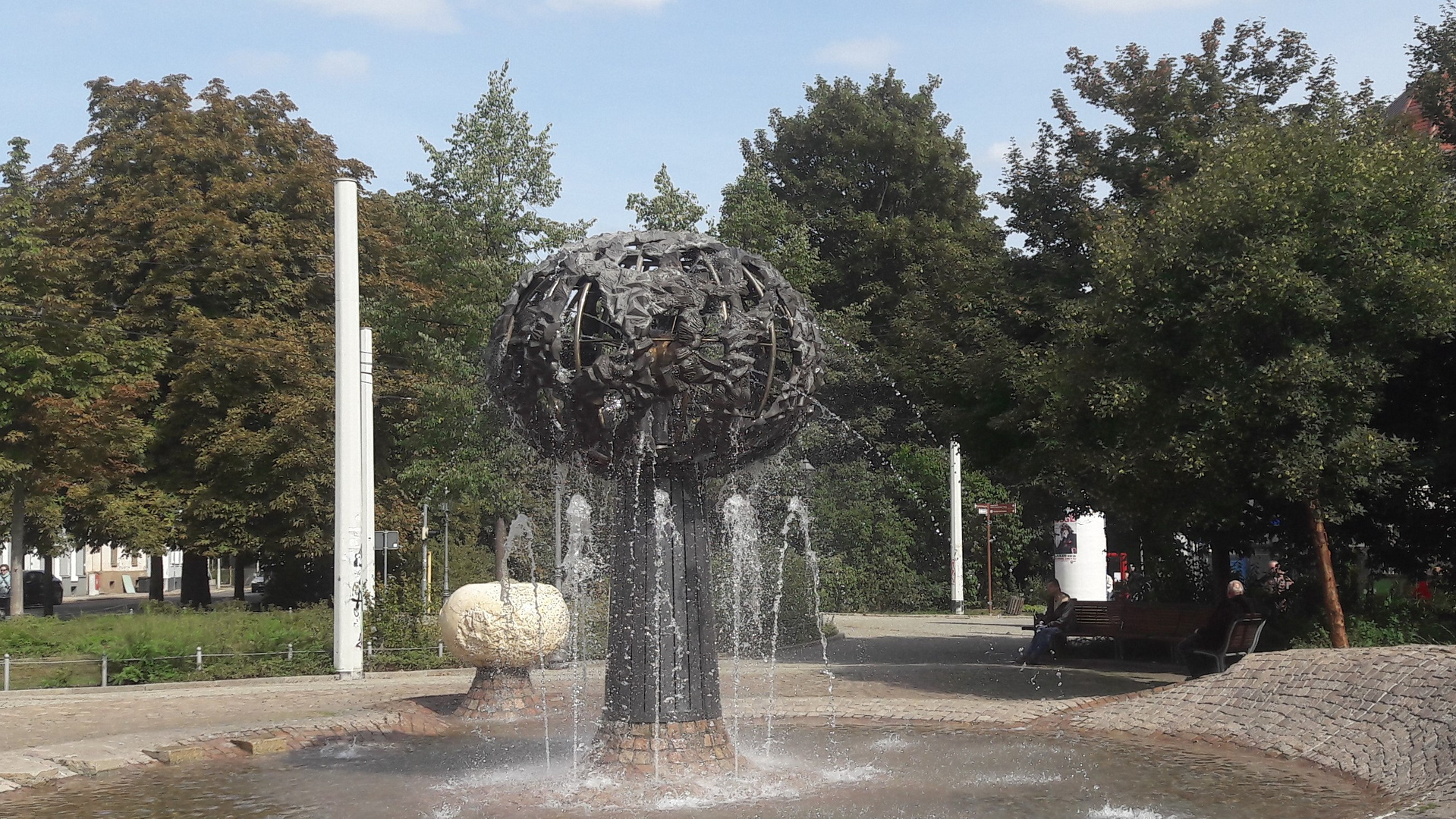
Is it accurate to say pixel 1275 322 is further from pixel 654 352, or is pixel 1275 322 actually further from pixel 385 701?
pixel 385 701

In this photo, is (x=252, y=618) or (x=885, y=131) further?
(x=885, y=131)

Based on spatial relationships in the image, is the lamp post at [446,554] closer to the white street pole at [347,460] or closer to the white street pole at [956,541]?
the white street pole at [347,460]

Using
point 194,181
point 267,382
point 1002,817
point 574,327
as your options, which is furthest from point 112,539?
point 1002,817

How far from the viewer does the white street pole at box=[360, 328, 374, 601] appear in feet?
60.0

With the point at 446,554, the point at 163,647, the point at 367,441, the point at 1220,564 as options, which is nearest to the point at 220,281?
the point at 446,554

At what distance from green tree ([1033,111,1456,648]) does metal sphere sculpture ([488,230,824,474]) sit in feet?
17.7

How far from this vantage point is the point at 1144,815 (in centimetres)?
748

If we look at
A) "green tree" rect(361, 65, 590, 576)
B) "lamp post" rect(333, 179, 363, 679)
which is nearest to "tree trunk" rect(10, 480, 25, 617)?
"green tree" rect(361, 65, 590, 576)

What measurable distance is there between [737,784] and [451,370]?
1932 cm

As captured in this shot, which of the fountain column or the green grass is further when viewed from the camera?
the green grass

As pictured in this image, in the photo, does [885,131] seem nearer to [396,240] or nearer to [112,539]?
[396,240]

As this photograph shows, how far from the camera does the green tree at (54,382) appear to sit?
25.7m

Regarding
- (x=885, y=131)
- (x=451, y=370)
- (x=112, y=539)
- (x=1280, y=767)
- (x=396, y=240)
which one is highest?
(x=885, y=131)

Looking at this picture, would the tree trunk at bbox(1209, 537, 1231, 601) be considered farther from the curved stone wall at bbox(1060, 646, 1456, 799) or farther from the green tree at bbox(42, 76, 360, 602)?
the green tree at bbox(42, 76, 360, 602)
